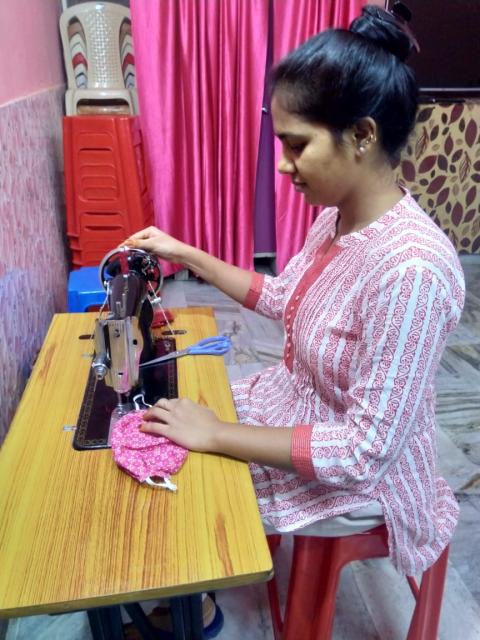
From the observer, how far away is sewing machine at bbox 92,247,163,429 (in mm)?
893

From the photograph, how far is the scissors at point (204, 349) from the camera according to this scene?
1.10 m

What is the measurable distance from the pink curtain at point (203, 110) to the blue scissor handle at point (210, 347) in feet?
6.42

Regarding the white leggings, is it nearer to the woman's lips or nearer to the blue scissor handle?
the blue scissor handle

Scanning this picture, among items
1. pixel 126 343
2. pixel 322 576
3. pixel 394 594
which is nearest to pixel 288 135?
pixel 126 343

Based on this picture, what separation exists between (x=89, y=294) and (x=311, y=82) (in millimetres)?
1219

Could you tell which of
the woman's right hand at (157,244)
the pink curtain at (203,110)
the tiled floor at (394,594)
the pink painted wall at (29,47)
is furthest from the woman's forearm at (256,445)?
the pink curtain at (203,110)

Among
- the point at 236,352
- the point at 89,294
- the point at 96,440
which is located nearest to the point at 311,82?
the point at 96,440

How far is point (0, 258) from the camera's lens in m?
1.21

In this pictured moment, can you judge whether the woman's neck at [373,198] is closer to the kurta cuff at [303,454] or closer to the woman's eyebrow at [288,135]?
the woman's eyebrow at [288,135]

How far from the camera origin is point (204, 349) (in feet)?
3.70

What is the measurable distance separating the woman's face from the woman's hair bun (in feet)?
0.48

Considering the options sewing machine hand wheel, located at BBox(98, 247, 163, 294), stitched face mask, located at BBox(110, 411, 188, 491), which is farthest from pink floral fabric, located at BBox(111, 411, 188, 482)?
sewing machine hand wheel, located at BBox(98, 247, 163, 294)

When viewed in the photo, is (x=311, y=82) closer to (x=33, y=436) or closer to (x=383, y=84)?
(x=383, y=84)

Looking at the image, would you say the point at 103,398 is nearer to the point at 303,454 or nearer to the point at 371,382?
the point at 303,454
